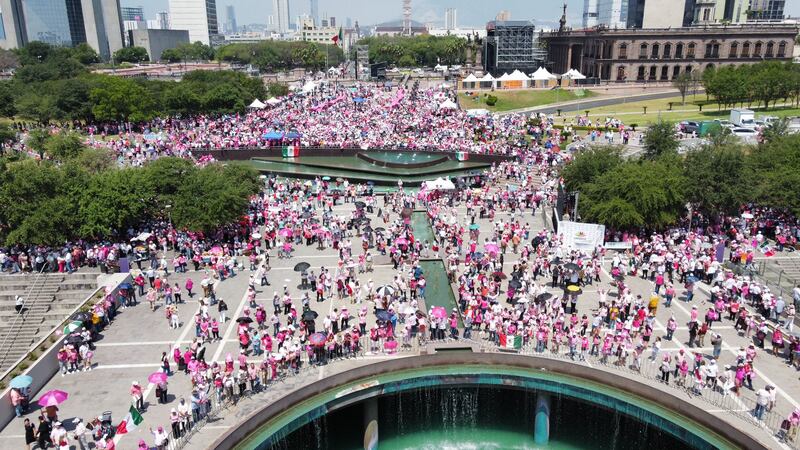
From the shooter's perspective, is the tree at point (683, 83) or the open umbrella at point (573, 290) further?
the tree at point (683, 83)

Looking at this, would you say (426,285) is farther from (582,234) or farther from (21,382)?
(21,382)

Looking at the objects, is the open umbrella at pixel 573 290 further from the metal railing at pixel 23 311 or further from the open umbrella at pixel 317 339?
the metal railing at pixel 23 311

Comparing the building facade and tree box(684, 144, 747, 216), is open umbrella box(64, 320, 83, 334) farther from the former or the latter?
the building facade

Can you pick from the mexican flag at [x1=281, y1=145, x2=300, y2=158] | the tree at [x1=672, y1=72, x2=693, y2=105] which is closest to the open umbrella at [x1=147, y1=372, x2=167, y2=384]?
the mexican flag at [x1=281, y1=145, x2=300, y2=158]

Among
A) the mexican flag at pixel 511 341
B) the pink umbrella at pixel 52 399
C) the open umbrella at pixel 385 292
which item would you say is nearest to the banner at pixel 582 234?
the mexican flag at pixel 511 341

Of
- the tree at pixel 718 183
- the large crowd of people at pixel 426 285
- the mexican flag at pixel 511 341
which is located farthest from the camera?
the tree at pixel 718 183

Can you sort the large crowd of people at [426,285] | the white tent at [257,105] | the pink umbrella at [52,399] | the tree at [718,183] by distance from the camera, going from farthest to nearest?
1. the white tent at [257,105]
2. the tree at [718,183]
3. the large crowd of people at [426,285]
4. the pink umbrella at [52,399]

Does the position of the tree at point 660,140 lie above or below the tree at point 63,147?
above
